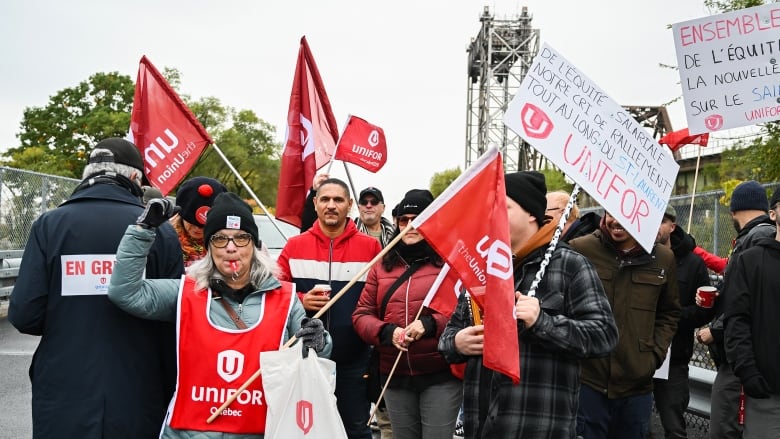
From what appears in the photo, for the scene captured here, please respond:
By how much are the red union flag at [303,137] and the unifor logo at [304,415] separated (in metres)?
3.12

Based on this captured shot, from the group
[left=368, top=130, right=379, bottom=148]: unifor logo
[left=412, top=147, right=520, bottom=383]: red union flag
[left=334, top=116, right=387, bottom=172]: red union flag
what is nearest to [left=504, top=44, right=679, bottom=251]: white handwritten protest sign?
[left=412, top=147, right=520, bottom=383]: red union flag

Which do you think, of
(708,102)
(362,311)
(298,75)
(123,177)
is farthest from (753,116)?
(123,177)

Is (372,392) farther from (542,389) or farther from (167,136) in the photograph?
(167,136)

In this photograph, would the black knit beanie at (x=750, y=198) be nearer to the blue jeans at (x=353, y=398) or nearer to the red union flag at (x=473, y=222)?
the blue jeans at (x=353, y=398)

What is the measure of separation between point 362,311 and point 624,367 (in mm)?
1637

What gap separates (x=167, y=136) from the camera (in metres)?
5.65

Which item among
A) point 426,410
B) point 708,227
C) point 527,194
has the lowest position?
point 426,410

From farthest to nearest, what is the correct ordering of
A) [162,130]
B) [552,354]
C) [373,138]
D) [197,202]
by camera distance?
[373,138], [162,130], [197,202], [552,354]

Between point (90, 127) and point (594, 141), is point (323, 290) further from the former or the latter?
point (90, 127)

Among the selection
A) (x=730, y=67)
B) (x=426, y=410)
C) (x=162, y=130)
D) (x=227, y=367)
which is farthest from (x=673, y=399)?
(x=162, y=130)

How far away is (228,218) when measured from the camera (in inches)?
127

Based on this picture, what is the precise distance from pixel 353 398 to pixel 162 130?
105 inches

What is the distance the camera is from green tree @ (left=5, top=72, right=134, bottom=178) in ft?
163

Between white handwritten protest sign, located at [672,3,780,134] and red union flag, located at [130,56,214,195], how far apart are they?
3.74 meters
